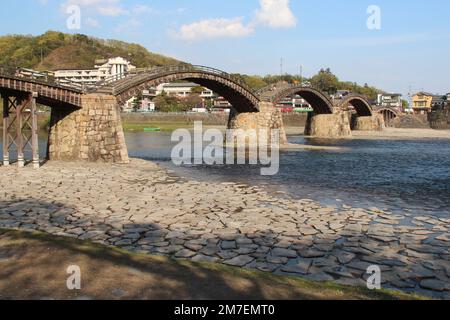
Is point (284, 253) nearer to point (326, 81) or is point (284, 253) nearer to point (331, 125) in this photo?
point (331, 125)

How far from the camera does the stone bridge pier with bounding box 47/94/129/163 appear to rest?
24.8 meters

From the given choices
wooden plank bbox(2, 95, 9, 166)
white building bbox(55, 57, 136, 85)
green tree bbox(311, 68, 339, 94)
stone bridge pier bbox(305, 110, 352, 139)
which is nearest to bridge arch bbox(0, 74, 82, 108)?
wooden plank bbox(2, 95, 9, 166)

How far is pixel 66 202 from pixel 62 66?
152718 millimetres

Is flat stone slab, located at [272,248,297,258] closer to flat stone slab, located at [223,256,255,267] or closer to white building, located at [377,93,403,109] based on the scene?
flat stone slab, located at [223,256,255,267]

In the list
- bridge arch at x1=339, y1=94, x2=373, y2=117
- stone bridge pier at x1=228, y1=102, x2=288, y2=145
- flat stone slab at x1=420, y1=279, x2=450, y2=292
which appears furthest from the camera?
bridge arch at x1=339, y1=94, x2=373, y2=117

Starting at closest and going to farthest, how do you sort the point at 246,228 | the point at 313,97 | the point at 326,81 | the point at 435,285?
the point at 435,285 < the point at 246,228 < the point at 313,97 < the point at 326,81

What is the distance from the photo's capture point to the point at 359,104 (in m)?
73.7

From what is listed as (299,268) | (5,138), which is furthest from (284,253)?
(5,138)

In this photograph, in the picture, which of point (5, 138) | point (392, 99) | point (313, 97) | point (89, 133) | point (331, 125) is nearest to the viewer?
point (5, 138)

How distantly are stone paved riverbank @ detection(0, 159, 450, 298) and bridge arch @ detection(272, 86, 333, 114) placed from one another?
3251 centimetres

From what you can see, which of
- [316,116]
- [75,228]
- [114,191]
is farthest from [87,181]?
[316,116]

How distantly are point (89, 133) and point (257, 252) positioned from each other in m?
18.8

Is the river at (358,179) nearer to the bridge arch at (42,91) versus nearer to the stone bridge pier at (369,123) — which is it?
the bridge arch at (42,91)

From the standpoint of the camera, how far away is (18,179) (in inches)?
706
